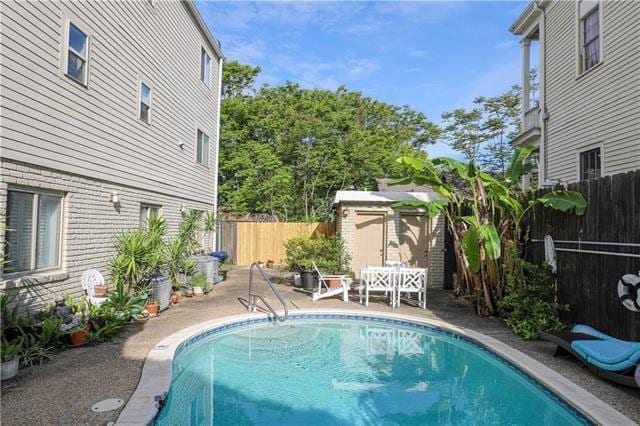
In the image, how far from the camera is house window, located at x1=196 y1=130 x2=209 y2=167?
13827mm

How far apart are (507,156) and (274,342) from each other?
27.2 m

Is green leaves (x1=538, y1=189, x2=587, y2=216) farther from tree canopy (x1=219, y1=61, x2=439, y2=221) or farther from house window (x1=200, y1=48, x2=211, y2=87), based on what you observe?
tree canopy (x1=219, y1=61, x2=439, y2=221)

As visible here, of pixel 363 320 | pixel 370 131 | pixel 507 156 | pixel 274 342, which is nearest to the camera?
pixel 274 342

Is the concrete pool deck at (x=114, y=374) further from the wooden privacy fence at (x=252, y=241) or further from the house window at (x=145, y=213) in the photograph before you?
the wooden privacy fence at (x=252, y=241)

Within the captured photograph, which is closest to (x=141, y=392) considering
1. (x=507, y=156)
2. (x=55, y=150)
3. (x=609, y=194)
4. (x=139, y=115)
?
(x=55, y=150)

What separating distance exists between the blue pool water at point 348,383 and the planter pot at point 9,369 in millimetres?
1690

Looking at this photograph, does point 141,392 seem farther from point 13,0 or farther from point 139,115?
point 139,115

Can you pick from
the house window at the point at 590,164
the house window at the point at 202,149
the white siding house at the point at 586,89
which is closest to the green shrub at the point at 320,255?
the house window at the point at 202,149

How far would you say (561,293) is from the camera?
6.51 meters

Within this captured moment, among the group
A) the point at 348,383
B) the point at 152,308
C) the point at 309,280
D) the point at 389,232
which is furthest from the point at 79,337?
the point at 389,232

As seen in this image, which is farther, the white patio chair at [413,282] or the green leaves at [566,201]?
the white patio chair at [413,282]

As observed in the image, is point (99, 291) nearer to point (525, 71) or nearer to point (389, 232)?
point (389, 232)

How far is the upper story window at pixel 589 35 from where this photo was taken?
9695 mm

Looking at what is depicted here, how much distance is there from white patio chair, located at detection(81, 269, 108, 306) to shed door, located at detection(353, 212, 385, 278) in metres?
6.99
